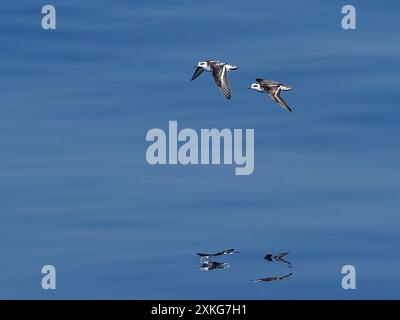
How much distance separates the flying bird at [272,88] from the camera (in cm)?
3494

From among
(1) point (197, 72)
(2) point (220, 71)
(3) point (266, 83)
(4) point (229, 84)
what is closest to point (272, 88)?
(3) point (266, 83)

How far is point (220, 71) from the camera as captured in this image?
119ft

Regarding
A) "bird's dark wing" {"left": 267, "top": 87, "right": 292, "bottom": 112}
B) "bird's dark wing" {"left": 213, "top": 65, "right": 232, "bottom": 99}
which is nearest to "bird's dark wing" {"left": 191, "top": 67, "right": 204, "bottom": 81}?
"bird's dark wing" {"left": 213, "top": 65, "right": 232, "bottom": 99}

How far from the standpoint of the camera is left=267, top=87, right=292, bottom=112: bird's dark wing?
34.7 m

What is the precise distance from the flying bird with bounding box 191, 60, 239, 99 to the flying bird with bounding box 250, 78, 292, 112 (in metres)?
0.72

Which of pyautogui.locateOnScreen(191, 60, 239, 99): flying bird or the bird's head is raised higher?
the bird's head

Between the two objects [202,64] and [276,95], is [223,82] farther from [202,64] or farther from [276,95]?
[276,95]

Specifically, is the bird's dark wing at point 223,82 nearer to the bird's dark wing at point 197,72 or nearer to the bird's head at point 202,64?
the bird's head at point 202,64

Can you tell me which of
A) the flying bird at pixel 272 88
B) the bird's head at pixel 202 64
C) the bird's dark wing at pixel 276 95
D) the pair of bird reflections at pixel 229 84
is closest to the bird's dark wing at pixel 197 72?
the bird's head at pixel 202 64

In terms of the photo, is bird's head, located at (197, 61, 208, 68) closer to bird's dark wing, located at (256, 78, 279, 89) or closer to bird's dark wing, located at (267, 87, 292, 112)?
bird's dark wing, located at (256, 78, 279, 89)
